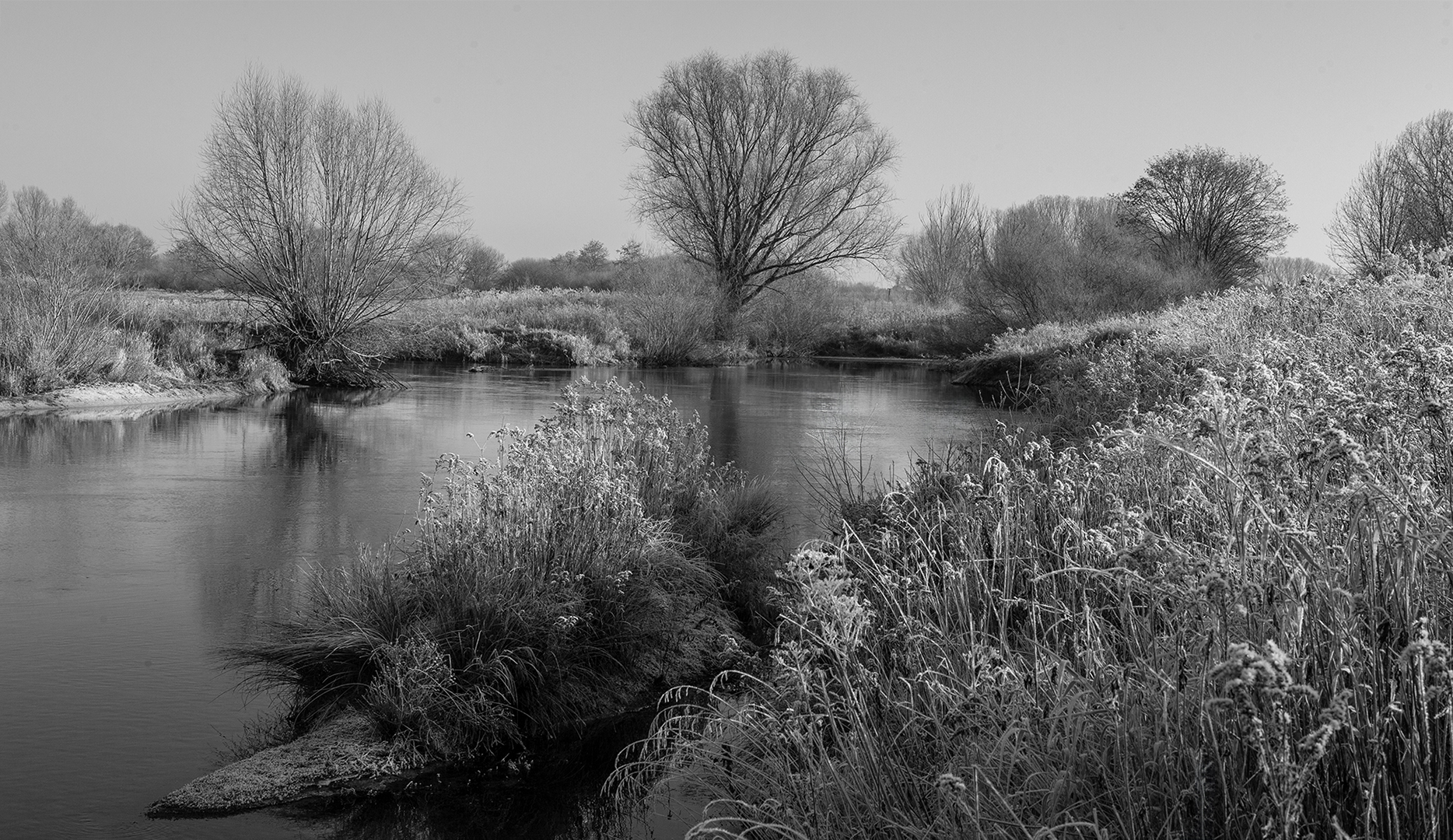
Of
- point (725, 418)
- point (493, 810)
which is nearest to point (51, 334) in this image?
point (725, 418)

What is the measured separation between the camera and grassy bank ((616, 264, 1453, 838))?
2.03m

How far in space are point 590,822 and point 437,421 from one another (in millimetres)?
12014

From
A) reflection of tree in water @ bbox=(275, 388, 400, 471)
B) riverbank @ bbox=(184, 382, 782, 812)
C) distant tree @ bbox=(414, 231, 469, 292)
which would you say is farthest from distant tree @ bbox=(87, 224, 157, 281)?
riverbank @ bbox=(184, 382, 782, 812)

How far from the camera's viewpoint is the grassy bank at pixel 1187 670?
203 centimetres

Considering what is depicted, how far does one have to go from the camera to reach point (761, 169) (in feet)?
114

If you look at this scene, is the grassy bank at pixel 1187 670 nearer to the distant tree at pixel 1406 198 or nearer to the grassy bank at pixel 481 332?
the grassy bank at pixel 481 332

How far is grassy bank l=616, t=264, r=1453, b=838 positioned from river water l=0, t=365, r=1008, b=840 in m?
1.36

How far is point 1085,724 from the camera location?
2.71m

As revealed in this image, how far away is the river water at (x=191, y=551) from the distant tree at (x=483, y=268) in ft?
129

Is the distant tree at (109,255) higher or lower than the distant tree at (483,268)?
lower

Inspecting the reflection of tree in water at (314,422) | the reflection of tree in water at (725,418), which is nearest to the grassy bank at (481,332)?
the reflection of tree in water at (314,422)

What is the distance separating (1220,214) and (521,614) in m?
41.1

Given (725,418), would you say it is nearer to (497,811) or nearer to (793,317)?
(497,811)

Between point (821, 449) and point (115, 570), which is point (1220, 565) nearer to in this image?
point (115, 570)
